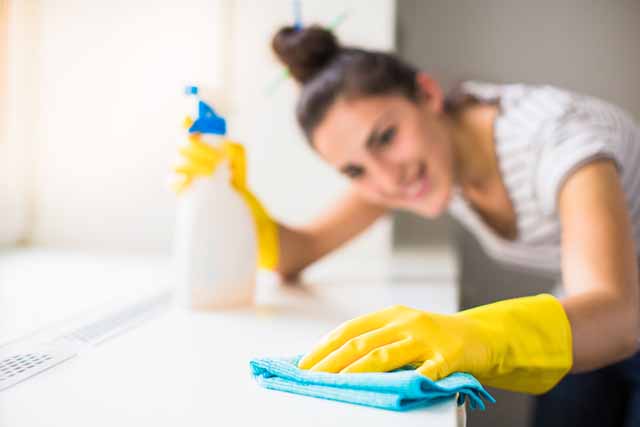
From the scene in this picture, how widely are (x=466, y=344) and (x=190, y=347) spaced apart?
281 mm

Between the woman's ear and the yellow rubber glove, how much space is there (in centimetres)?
68

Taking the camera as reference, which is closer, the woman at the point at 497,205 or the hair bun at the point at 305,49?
the woman at the point at 497,205

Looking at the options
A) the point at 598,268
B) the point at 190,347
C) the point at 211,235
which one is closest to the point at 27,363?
the point at 190,347

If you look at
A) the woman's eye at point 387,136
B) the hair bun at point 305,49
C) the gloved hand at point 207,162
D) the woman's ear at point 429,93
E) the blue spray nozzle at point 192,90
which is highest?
the hair bun at point 305,49

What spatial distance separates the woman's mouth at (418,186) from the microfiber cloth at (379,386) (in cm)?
70

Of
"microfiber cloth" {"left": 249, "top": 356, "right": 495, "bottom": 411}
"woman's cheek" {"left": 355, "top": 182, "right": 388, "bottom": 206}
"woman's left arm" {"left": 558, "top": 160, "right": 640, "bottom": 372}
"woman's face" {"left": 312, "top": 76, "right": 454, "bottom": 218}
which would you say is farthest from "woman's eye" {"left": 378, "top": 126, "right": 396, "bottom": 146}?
"microfiber cloth" {"left": 249, "top": 356, "right": 495, "bottom": 411}

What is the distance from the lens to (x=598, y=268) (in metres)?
0.64

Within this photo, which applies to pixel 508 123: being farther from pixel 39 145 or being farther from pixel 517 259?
pixel 39 145

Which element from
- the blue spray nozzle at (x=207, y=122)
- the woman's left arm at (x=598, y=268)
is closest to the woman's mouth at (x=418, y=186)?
the woman's left arm at (x=598, y=268)

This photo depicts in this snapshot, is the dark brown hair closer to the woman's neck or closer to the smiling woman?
the smiling woman

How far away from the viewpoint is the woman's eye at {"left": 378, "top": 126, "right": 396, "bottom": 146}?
1.09 metres

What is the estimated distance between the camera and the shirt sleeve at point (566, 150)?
0.79 metres

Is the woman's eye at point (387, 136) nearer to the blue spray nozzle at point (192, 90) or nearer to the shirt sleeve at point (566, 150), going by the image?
the shirt sleeve at point (566, 150)

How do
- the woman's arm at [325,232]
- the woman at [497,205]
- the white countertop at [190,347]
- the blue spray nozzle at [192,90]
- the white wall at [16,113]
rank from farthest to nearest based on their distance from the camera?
the white wall at [16,113]
the woman's arm at [325,232]
the blue spray nozzle at [192,90]
the woman at [497,205]
the white countertop at [190,347]
